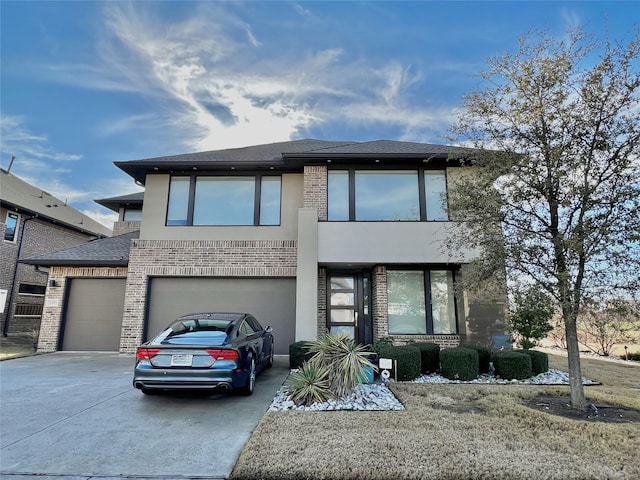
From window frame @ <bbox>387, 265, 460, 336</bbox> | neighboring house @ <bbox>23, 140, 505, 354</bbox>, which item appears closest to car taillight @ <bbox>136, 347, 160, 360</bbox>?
neighboring house @ <bbox>23, 140, 505, 354</bbox>

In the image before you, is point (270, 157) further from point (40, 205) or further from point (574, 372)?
point (40, 205)

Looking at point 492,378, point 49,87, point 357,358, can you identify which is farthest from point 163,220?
point 492,378

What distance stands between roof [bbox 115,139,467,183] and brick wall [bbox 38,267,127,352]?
127 inches

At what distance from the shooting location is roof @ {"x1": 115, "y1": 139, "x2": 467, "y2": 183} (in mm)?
9477

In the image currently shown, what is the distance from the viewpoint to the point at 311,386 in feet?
17.7

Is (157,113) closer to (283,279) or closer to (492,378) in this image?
(283,279)

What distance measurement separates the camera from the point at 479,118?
599 centimetres

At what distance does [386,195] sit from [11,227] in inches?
683

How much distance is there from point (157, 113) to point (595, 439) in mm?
16492

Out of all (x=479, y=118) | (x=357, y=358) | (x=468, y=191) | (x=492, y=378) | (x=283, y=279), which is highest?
(x=479, y=118)

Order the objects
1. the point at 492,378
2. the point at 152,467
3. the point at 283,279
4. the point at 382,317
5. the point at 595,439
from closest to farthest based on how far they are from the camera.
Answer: the point at 152,467
the point at 595,439
the point at 492,378
the point at 382,317
the point at 283,279

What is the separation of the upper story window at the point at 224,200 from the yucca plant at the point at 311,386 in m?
5.57

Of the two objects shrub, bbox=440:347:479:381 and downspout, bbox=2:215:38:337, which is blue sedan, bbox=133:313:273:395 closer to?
shrub, bbox=440:347:479:381

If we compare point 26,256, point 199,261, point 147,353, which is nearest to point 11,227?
point 26,256
